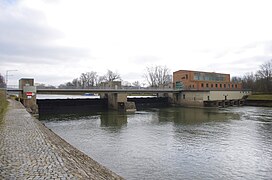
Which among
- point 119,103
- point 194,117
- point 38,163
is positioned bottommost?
point 194,117

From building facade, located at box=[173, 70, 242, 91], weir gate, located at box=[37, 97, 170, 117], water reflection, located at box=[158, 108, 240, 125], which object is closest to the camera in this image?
water reflection, located at box=[158, 108, 240, 125]

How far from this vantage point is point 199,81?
231 ft

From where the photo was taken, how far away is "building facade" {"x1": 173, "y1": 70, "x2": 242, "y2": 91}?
227 ft

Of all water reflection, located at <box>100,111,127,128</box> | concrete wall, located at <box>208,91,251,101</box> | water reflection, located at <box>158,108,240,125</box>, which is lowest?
water reflection, located at <box>158,108,240,125</box>

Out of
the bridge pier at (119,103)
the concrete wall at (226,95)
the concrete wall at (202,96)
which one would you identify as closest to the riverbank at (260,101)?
the concrete wall at (226,95)

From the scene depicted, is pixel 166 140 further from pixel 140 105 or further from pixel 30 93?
pixel 140 105

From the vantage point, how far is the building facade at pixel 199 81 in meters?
69.1

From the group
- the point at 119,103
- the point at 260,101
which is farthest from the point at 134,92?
the point at 260,101

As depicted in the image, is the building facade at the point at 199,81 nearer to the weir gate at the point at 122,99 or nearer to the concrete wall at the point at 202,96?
the concrete wall at the point at 202,96

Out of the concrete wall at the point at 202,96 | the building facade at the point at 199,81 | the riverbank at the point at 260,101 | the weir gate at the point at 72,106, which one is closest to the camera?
the weir gate at the point at 72,106

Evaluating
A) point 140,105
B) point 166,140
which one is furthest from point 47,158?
point 140,105

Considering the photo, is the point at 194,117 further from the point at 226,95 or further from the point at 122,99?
the point at 226,95

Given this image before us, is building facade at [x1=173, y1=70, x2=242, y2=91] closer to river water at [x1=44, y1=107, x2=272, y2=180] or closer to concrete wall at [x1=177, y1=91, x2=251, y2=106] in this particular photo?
concrete wall at [x1=177, y1=91, x2=251, y2=106]

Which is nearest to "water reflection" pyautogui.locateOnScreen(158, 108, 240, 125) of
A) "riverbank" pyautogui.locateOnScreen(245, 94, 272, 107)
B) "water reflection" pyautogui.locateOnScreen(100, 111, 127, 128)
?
"water reflection" pyautogui.locateOnScreen(100, 111, 127, 128)
